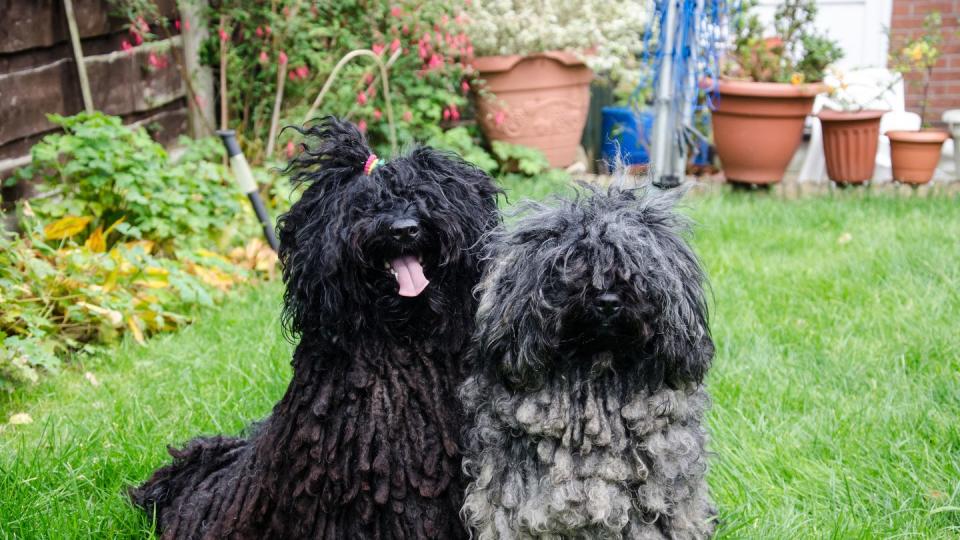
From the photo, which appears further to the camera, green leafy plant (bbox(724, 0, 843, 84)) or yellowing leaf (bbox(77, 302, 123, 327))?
green leafy plant (bbox(724, 0, 843, 84))

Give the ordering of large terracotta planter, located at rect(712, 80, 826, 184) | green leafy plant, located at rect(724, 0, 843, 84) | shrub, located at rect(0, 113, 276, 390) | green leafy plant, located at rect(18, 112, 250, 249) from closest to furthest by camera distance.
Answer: shrub, located at rect(0, 113, 276, 390) < green leafy plant, located at rect(18, 112, 250, 249) < large terracotta planter, located at rect(712, 80, 826, 184) < green leafy plant, located at rect(724, 0, 843, 84)

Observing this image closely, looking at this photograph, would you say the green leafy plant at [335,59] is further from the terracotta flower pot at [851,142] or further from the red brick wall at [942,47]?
the red brick wall at [942,47]

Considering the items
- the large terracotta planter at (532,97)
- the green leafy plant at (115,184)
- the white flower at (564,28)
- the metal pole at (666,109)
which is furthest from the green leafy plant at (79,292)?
the white flower at (564,28)

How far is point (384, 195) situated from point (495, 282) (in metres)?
0.34

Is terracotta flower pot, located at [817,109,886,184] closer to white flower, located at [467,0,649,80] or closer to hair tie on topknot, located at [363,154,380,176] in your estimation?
white flower, located at [467,0,649,80]

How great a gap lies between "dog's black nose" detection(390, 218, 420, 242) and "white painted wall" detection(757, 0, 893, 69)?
6792mm

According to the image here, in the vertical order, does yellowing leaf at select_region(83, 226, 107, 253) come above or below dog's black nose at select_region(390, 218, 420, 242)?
A: below

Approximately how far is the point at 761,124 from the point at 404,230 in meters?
5.08

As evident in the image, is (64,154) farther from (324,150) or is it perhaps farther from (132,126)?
(324,150)

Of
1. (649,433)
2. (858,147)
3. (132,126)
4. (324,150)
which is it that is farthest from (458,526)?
(858,147)

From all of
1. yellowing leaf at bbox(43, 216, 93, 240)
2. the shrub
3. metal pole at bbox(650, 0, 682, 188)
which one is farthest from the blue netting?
yellowing leaf at bbox(43, 216, 93, 240)

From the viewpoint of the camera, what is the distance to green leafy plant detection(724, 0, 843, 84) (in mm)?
6949

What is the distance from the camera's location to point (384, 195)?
2350 mm

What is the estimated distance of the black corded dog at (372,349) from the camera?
7.55ft
